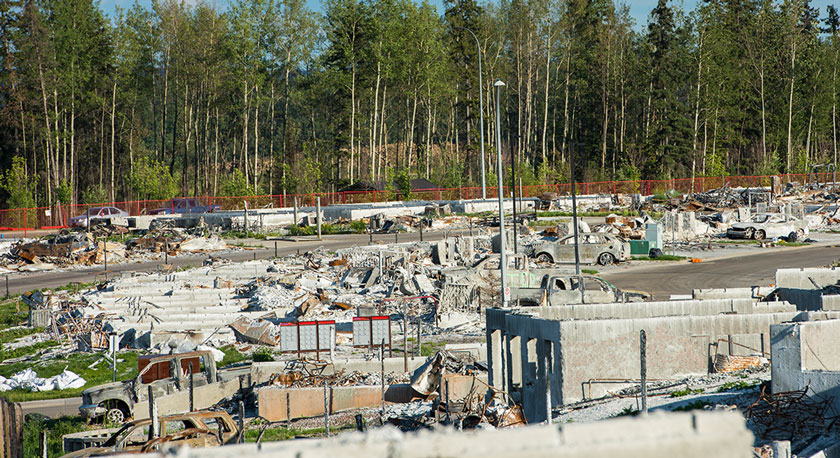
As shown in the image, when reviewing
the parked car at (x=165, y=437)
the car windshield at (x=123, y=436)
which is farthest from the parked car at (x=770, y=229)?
the car windshield at (x=123, y=436)

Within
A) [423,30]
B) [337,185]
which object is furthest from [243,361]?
[423,30]

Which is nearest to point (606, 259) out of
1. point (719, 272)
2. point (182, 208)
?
point (719, 272)

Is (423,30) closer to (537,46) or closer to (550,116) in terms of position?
(537,46)

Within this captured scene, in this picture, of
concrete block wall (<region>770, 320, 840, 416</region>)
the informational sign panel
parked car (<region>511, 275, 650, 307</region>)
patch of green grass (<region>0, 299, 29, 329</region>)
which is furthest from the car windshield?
patch of green grass (<region>0, 299, 29, 329</region>)

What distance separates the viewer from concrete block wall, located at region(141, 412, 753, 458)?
3785 millimetres

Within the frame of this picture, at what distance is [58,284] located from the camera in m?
35.7

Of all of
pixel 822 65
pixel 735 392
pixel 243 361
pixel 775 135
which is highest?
pixel 822 65

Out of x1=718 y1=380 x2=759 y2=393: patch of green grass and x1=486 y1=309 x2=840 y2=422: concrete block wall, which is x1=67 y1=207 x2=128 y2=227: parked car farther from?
x1=718 y1=380 x2=759 y2=393: patch of green grass

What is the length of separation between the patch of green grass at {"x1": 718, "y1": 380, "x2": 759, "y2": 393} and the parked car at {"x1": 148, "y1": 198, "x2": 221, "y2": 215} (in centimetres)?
5332

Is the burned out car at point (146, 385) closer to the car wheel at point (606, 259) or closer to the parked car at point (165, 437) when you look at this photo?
the parked car at point (165, 437)

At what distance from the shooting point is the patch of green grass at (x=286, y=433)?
14.4m

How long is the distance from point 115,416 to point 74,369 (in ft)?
19.7

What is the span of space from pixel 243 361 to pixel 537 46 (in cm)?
7339

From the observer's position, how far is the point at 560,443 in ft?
12.5
